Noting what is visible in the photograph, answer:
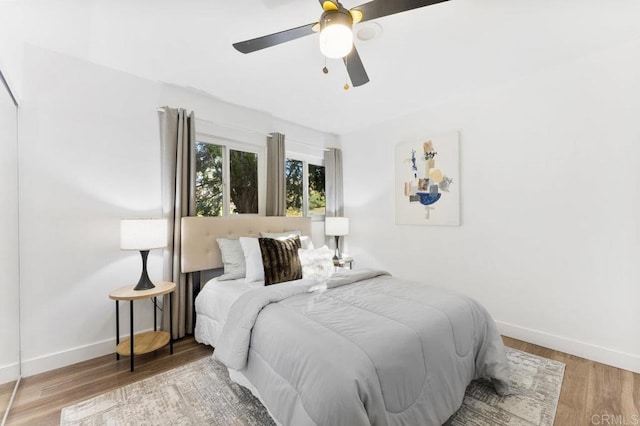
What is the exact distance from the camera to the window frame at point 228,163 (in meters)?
3.30

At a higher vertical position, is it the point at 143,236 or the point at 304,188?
the point at 304,188

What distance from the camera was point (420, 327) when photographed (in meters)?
1.57

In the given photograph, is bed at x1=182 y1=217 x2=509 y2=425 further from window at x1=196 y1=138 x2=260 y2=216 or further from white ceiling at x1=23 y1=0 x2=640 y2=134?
white ceiling at x1=23 y1=0 x2=640 y2=134

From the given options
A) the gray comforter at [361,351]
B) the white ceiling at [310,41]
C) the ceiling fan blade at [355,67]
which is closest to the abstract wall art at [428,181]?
the white ceiling at [310,41]

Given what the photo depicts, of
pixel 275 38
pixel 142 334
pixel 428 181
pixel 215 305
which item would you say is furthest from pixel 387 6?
pixel 142 334

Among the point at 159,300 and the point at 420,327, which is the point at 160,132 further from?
the point at 420,327

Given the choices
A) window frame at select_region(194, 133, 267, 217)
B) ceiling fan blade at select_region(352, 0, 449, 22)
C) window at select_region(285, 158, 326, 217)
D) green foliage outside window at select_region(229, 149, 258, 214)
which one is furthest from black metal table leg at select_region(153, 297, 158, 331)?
ceiling fan blade at select_region(352, 0, 449, 22)

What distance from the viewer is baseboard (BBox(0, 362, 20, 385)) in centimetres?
169

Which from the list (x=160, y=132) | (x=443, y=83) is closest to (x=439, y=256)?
(x=443, y=83)

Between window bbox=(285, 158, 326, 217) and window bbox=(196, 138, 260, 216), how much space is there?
2.02 ft

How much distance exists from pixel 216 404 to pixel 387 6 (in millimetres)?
2573

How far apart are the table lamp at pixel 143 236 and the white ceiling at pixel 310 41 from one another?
139 cm

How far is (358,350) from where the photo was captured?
131 cm

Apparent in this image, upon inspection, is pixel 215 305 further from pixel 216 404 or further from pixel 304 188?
pixel 304 188
